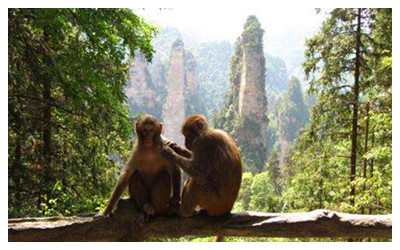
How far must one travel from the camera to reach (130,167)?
377cm

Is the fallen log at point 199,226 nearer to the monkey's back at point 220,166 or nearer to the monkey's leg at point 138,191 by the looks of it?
the monkey's leg at point 138,191

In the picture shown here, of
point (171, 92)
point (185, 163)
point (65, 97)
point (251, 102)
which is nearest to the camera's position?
point (185, 163)

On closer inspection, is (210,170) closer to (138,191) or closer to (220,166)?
(220,166)

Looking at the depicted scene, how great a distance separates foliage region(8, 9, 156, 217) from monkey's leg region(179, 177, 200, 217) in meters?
3.13

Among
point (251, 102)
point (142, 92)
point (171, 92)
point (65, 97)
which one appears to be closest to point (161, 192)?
point (65, 97)

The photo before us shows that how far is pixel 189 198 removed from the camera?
3.67m

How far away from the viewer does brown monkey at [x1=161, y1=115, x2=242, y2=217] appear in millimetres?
3670

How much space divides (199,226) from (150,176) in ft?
1.92

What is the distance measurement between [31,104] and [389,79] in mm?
6360

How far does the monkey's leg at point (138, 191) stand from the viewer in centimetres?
367

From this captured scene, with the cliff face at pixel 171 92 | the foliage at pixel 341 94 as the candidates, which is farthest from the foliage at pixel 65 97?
the cliff face at pixel 171 92

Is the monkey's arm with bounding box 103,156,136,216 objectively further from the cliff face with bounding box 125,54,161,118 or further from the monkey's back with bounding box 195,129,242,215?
the cliff face with bounding box 125,54,161,118

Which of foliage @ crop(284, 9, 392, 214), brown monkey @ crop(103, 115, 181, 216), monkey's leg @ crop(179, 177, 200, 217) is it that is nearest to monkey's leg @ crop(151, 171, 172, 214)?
brown monkey @ crop(103, 115, 181, 216)

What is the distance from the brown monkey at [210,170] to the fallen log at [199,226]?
15cm
